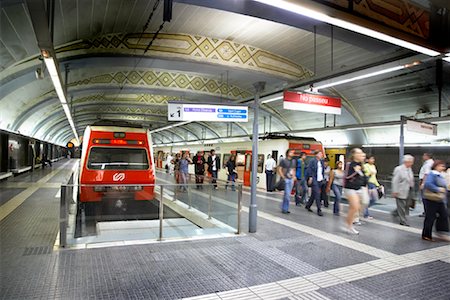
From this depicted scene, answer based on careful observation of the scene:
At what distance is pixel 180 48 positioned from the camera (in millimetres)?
8320

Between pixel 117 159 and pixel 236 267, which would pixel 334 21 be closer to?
pixel 236 267

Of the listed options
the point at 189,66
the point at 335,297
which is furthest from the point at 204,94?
the point at 335,297

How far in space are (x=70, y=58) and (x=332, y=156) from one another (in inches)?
628

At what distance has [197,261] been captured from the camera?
4.32 metres

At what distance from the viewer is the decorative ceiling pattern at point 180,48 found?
8.06m

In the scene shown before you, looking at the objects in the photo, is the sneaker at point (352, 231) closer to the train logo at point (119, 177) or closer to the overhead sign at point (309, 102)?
the overhead sign at point (309, 102)

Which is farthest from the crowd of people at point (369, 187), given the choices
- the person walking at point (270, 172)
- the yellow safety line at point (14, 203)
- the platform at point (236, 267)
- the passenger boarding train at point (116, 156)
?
the yellow safety line at point (14, 203)

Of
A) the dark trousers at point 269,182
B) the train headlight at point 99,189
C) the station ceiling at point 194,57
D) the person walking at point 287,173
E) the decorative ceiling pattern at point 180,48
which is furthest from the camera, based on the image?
the dark trousers at point 269,182

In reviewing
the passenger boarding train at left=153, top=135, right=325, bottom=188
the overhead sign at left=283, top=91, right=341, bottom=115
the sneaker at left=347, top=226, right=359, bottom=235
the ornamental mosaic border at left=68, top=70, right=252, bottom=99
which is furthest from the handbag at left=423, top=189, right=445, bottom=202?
the ornamental mosaic border at left=68, top=70, right=252, bottom=99

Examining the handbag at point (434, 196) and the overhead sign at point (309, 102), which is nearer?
the handbag at point (434, 196)

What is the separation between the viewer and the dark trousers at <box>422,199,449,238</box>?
216 inches

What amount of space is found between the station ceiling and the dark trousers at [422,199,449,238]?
2.59 metres

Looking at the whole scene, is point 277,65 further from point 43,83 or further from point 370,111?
point 43,83

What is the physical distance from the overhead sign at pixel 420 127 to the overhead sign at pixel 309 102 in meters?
2.36
